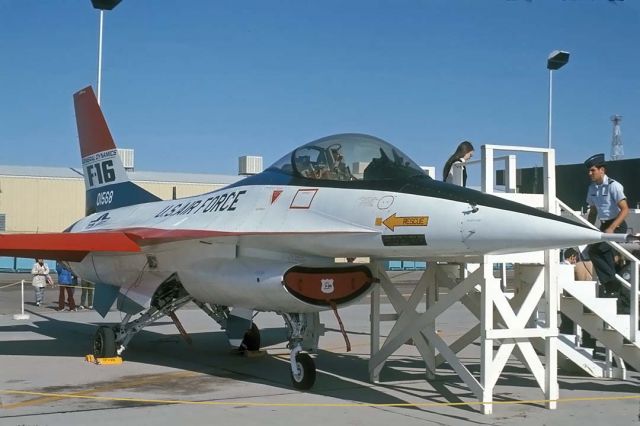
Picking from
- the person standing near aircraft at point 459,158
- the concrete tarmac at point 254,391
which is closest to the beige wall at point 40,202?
the concrete tarmac at point 254,391

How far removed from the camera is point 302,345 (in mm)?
9117

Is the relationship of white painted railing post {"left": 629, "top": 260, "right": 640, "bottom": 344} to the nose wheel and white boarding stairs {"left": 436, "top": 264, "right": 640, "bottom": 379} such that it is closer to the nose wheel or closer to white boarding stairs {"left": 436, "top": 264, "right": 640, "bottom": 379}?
white boarding stairs {"left": 436, "top": 264, "right": 640, "bottom": 379}

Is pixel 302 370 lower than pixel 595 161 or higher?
lower

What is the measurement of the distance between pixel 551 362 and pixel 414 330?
1.64 meters

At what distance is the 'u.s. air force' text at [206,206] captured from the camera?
32.4ft

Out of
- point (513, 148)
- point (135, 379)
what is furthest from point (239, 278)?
point (513, 148)

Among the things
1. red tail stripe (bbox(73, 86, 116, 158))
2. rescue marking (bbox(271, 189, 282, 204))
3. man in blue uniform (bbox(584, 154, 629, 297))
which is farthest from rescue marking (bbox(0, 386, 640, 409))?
red tail stripe (bbox(73, 86, 116, 158))

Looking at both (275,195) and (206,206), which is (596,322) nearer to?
(275,195)

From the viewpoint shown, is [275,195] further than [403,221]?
Yes

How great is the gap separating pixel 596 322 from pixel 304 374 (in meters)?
3.67

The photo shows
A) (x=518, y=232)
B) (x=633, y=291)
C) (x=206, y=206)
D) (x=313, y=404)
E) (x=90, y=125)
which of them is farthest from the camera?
(x=90, y=125)

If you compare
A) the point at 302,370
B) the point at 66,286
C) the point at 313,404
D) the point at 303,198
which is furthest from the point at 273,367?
the point at 66,286

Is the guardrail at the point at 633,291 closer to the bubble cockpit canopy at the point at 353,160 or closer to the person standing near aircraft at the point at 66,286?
the bubble cockpit canopy at the point at 353,160

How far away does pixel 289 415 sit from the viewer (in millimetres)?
7465
